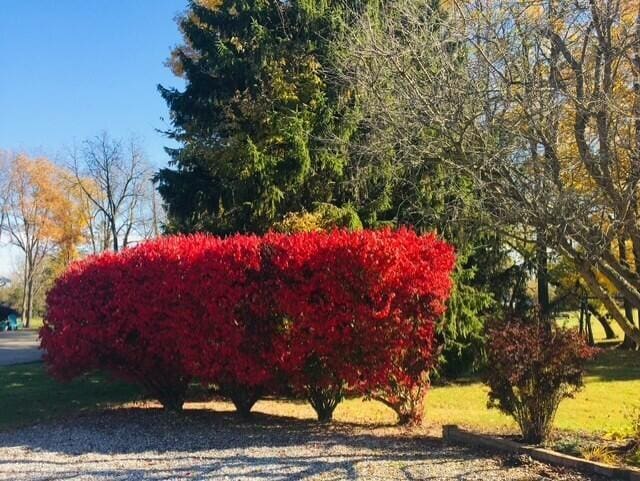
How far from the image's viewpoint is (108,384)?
12719 millimetres

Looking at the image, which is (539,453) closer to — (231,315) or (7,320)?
(231,315)

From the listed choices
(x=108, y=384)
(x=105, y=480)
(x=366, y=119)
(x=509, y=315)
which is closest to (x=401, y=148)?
(x=366, y=119)

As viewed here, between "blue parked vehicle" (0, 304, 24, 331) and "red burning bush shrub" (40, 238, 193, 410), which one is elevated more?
"blue parked vehicle" (0, 304, 24, 331)

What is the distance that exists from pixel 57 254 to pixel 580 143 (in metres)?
47.6

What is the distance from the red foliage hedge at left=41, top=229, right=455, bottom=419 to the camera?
7.21m

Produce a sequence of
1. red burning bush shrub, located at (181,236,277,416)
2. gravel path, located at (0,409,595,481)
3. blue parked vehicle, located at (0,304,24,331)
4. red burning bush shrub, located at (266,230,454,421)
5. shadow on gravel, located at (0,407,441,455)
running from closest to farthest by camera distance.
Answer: gravel path, located at (0,409,595,481)
shadow on gravel, located at (0,407,441,455)
red burning bush shrub, located at (266,230,454,421)
red burning bush shrub, located at (181,236,277,416)
blue parked vehicle, located at (0,304,24,331)

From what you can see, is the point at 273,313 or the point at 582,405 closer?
the point at 273,313

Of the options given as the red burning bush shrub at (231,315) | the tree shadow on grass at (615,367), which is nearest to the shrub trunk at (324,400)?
the red burning bush shrub at (231,315)

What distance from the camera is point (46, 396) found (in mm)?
11188

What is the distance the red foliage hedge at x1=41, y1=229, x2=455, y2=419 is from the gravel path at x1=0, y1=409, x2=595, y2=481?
26.4 inches

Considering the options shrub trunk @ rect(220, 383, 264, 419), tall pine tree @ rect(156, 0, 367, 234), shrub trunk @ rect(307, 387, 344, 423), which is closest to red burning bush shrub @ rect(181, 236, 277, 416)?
shrub trunk @ rect(220, 383, 264, 419)

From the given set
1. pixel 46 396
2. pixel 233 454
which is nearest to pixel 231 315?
pixel 233 454

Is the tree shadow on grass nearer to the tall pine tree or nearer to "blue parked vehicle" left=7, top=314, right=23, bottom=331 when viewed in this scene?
the tall pine tree

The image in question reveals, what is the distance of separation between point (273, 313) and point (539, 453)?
3382 mm
